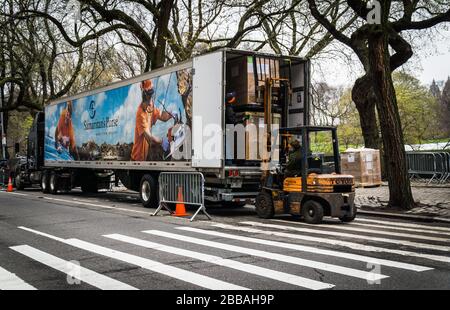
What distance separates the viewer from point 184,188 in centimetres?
1373

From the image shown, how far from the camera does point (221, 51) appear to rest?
13.0m

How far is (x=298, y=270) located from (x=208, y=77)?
7.70 metres

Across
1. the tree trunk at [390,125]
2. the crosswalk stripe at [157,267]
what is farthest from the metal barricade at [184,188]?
the tree trunk at [390,125]

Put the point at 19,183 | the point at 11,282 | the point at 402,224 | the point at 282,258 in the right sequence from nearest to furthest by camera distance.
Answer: the point at 11,282 → the point at 282,258 → the point at 402,224 → the point at 19,183

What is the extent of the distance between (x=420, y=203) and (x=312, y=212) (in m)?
5.11

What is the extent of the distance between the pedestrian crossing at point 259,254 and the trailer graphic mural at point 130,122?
4.21 meters

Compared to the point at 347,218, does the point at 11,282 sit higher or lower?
lower

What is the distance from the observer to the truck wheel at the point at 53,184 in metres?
23.4

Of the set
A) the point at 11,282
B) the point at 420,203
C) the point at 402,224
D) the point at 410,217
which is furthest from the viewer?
the point at 420,203

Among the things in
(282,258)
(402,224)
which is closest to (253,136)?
(402,224)

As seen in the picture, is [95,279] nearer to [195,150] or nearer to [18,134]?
[195,150]

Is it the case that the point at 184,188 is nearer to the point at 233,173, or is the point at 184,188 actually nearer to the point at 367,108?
the point at 233,173

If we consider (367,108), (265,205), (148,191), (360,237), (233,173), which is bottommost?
(360,237)

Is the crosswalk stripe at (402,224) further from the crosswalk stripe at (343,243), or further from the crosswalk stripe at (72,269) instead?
the crosswalk stripe at (72,269)
